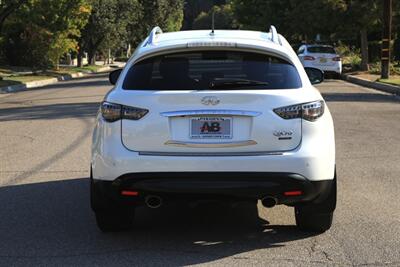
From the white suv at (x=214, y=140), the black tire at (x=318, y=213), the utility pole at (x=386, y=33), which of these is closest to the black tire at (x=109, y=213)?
the white suv at (x=214, y=140)

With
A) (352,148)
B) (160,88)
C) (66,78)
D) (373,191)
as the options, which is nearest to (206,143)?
(160,88)

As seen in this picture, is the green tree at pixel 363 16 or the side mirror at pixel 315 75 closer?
the side mirror at pixel 315 75

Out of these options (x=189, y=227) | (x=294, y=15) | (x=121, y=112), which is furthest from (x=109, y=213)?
(x=294, y=15)

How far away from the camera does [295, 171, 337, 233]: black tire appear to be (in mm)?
5234

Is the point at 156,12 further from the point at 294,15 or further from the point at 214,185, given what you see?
the point at 214,185

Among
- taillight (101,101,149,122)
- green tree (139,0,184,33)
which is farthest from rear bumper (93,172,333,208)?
green tree (139,0,184,33)

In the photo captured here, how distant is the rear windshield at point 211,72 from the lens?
16.8ft

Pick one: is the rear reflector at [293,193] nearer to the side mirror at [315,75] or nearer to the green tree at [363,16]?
the side mirror at [315,75]

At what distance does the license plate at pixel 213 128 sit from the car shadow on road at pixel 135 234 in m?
0.94

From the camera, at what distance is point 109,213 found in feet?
17.9

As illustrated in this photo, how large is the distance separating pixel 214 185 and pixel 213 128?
44 centimetres

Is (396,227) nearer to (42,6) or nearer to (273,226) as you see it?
(273,226)

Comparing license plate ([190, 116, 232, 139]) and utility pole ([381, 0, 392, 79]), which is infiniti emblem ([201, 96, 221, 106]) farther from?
utility pole ([381, 0, 392, 79])

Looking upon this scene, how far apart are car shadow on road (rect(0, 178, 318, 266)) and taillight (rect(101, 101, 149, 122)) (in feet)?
3.52
